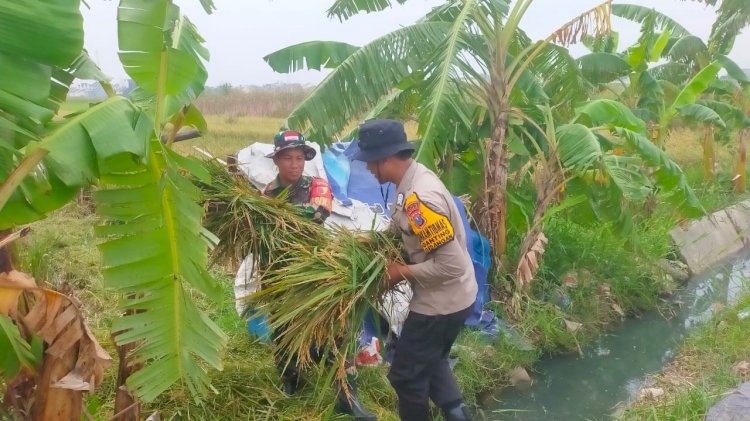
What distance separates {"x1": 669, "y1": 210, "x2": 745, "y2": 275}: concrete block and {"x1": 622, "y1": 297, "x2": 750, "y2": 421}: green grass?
2.21 meters

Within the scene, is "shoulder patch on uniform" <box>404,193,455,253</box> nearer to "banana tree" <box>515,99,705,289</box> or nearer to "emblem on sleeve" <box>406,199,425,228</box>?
"emblem on sleeve" <box>406,199,425,228</box>

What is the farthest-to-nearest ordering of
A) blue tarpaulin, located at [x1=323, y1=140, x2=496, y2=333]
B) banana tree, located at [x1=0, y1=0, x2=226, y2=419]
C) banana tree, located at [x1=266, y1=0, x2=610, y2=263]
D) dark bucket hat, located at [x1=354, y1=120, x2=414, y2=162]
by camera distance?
1. blue tarpaulin, located at [x1=323, y1=140, x2=496, y2=333]
2. banana tree, located at [x1=266, y1=0, x2=610, y2=263]
3. dark bucket hat, located at [x1=354, y1=120, x2=414, y2=162]
4. banana tree, located at [x1=0, y1=0, x2=226, y2=419]

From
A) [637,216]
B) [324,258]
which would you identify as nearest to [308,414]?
[324,258]

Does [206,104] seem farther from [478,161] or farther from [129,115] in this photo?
[129,115]

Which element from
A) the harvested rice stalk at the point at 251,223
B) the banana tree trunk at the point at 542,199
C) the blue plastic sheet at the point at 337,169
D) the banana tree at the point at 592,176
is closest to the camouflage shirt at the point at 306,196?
the harvested rice stalk at the point at 251,223

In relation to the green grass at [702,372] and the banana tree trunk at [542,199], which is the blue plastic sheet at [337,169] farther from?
the green grass at [702,372]

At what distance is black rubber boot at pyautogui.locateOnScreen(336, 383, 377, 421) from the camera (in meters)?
3.71

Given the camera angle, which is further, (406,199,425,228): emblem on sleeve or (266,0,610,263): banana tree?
(266,0,610,263): banana tree

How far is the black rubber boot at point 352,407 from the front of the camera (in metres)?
3.71

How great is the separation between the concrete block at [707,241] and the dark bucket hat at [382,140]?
6.44 m

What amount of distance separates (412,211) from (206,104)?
21.4 metres

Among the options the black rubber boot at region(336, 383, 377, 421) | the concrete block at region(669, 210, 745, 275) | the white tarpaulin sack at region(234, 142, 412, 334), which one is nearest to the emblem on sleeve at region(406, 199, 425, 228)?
the white tarpaulin sack at region(234, 142, 412, 334)

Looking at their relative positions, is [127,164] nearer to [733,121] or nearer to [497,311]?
[497,311]

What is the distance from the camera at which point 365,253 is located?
3.26 metres
